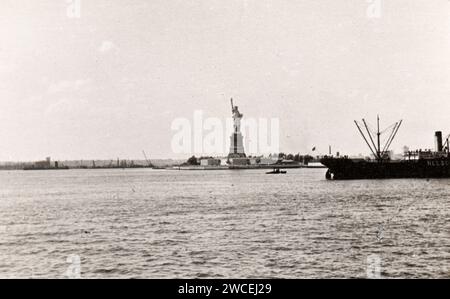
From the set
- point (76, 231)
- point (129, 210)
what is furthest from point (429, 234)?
point (129, 210)

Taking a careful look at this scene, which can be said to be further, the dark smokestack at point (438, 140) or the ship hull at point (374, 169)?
the dark smokestack at point (438, 140)

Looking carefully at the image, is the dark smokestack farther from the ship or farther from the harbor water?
the harbor water

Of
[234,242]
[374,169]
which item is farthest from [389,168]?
[234,242]

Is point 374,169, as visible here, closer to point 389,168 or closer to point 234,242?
point 389,168

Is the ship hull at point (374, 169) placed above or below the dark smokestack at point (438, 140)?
below

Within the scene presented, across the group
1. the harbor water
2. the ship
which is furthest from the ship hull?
the harbor water

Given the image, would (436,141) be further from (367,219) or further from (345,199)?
(367,219)

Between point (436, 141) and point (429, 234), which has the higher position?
point (436, 141)

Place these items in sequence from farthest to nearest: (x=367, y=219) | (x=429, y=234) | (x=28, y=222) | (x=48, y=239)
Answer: (x=28, y=222) < (x=367, y=219) < (x=48, y=239) < (x=429, y=234)

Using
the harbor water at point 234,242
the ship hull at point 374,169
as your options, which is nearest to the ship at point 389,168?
the ship hull at point 374,169

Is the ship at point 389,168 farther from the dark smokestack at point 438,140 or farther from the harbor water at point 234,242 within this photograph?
the harbor water at point 234,242

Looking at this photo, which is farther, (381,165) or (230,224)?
(381,165)
